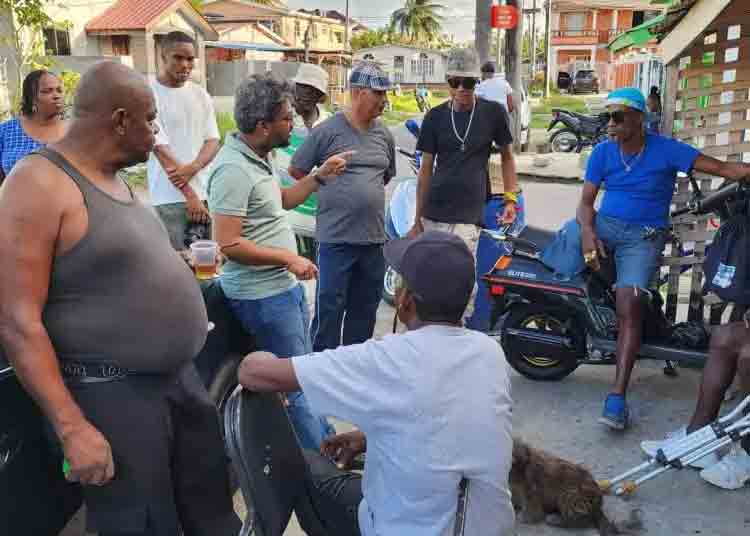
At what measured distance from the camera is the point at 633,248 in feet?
14.3

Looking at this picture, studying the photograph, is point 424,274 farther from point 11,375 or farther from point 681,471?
point 681,471

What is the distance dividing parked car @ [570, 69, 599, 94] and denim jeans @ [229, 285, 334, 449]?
153 feet

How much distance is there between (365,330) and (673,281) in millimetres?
1979

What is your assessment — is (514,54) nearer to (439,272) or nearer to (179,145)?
(179,145)

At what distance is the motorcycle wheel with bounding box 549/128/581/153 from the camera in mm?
17562

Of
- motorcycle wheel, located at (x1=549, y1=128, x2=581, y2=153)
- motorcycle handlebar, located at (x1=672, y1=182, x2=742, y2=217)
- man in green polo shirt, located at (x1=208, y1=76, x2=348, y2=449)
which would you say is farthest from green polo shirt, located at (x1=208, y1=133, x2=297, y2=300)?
motorcycle wheel, located at (x1=549, y1=128, x2=581, y2=153)

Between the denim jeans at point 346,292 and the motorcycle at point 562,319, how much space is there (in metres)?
0.83

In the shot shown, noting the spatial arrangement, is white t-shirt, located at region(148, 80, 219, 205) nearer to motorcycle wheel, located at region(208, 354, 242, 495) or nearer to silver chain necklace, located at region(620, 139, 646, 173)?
motorcycle wheel, located at region(208, 354, 242, 495)

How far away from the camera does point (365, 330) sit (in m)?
4.41

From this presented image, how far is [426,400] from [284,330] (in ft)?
5.15

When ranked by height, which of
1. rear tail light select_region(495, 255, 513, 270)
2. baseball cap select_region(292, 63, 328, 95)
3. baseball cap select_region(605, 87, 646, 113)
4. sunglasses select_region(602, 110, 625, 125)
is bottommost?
rear tail light select_region(495, 255, 513, 270)

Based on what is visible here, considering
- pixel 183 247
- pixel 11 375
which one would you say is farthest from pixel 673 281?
pixel 11 375

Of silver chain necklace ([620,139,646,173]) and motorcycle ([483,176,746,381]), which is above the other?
silver chain necklace ([620,139,646,173])

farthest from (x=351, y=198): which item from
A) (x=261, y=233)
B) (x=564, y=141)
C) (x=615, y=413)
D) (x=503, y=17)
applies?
(x=564, y=141)
